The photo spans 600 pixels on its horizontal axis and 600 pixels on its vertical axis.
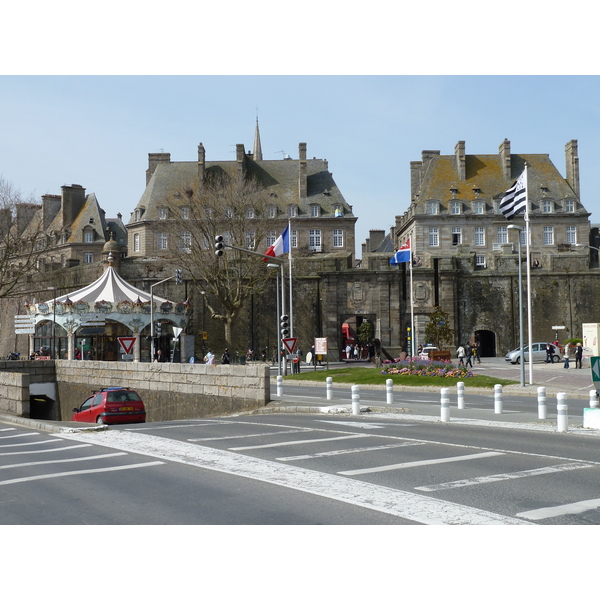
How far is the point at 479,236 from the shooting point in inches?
2975

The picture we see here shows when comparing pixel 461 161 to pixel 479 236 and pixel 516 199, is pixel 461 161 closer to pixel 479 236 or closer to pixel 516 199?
pixel 479 236

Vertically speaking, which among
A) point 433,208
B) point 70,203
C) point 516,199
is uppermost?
point 70,203

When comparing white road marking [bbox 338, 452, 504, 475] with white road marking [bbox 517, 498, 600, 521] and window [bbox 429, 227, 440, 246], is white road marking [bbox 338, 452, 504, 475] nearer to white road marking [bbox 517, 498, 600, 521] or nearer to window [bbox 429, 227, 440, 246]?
white road marking [bbox 517, 498, 600, 521]

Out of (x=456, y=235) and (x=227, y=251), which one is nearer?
(x=227, y=251)

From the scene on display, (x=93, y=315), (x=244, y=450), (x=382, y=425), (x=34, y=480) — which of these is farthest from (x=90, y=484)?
(x=93, y=315)

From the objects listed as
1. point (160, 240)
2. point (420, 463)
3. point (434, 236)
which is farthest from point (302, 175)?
point (420, 463)

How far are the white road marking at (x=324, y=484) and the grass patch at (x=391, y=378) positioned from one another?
17484 mm

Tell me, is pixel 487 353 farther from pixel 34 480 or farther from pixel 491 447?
pixel 34 480

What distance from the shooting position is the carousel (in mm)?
41312

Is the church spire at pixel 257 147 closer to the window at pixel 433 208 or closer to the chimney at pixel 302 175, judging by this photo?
the chimney at pixel 302 175

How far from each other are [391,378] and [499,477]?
2253 centimetres

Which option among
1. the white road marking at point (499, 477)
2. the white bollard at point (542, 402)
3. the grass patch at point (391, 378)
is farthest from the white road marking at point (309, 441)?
the grass patch at point (391, 378)

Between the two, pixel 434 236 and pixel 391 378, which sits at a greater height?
pixel 434 236

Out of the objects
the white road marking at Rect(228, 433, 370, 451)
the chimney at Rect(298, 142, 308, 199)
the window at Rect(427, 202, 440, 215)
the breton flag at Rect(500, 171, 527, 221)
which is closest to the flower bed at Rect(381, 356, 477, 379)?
the breton flag at Rect(500, 171, 527, 221)
